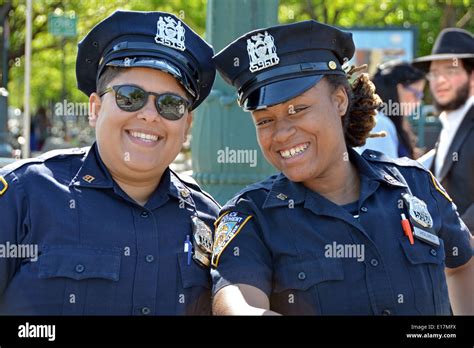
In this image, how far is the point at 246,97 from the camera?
278 cm

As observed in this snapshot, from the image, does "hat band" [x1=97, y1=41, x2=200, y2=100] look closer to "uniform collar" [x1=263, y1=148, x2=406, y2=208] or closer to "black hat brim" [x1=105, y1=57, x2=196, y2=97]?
"black hat brim" [x1=105, y1=57, x2=196, y2=97]

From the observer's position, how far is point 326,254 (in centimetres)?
261

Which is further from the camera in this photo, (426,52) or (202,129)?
(426,52)

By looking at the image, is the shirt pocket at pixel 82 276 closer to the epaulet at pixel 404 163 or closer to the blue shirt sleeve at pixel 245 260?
the blue shirt sleeve at pixel 245 260

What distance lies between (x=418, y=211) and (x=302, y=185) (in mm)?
408

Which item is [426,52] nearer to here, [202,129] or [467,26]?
[467,26]

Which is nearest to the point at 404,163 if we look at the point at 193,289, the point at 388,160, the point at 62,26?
the point at 388,160

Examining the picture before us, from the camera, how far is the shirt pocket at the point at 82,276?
262 cm

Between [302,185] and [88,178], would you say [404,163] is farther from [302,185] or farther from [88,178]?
[88,178]

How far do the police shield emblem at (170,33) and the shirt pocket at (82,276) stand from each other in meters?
0.79

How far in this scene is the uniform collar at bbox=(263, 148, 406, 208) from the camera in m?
2.68
